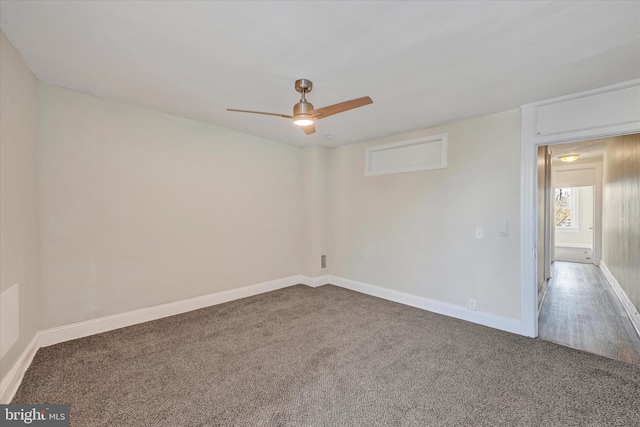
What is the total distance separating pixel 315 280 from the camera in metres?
4.80

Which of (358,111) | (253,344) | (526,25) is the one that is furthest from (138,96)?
(526,25)

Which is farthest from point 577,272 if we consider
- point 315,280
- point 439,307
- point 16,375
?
point 16,375

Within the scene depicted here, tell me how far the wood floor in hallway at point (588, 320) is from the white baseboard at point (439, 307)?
33 cm

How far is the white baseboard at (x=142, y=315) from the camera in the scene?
2.71 m

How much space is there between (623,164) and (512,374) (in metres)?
4.06

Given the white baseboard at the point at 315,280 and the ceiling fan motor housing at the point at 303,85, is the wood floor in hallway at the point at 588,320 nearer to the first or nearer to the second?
the white baseboard at the point at 315,280

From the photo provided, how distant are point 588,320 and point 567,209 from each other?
843cm

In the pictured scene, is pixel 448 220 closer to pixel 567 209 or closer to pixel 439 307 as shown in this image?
pixel 439 307

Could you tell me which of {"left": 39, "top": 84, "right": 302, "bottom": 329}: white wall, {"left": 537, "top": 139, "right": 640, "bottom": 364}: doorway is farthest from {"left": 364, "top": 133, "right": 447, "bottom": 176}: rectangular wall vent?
{"left": 39, "top": 84, "right": 302, "bottom": 329}: white wall

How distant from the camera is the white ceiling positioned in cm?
161

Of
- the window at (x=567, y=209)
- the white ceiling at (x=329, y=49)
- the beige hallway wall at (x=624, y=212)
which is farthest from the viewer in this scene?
the window at (x=567, y=209)

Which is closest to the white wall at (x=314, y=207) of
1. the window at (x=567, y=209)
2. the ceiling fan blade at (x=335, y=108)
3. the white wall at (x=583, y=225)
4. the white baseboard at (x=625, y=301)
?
the ceiling fan blade at (x=335, y=108)

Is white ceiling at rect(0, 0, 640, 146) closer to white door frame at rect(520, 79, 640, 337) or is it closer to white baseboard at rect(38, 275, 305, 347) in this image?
white door frame at rect(520, 79, 640, 337)

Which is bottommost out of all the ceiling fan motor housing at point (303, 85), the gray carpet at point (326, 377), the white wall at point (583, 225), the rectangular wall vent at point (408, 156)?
the gray carpet at point (326, 377)
